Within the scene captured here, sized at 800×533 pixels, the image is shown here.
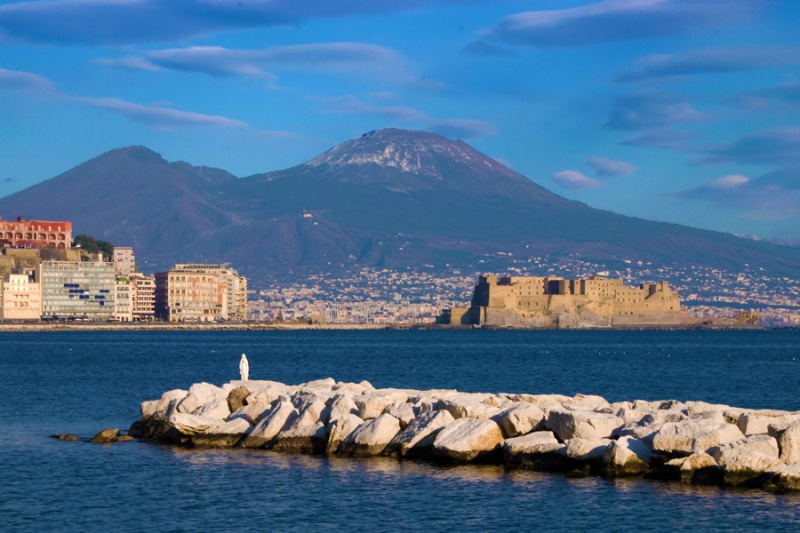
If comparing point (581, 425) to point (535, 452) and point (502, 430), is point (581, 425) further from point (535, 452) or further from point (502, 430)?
point (502, 430)

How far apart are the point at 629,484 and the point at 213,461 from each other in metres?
6.49

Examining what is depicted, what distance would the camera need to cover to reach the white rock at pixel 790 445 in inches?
673

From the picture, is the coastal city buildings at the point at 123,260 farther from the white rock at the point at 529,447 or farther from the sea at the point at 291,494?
the white rock at the point at 529,447

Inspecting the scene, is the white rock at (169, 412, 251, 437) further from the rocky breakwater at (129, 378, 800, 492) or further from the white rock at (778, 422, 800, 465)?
the white rock at (778, 422, 800, 465)

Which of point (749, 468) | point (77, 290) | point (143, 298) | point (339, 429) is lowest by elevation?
point (749, 468)

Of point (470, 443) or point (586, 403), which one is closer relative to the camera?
point (470, 443)

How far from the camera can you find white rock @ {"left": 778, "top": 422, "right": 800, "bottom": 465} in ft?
56.1

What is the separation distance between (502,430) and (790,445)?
4511mm

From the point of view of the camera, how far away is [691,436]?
17.6m

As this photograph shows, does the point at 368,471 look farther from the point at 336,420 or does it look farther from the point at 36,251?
the point at 36,251

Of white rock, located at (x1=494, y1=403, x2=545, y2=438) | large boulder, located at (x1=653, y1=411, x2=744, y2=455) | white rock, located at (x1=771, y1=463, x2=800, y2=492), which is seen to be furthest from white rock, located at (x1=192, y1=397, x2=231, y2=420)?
white rock, located at (x1=771, y1=463, x2=800, y2=492)

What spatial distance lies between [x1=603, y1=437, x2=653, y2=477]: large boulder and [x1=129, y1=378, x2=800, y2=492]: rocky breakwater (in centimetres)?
1

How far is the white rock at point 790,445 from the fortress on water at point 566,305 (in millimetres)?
121497

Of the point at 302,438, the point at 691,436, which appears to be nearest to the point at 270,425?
the point at 302,438
